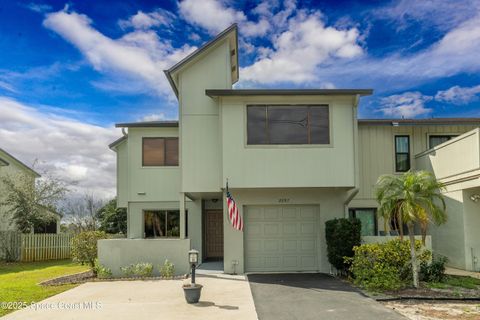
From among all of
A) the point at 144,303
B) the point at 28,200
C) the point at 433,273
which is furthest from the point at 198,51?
the point at 28,200

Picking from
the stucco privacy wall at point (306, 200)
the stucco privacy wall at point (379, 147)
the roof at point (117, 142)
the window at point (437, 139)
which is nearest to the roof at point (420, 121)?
the stucco privacy wall at point (379, 147)

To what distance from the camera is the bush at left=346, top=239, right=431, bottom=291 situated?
11617 millimetres

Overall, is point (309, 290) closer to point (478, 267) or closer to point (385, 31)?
point (478, 267)

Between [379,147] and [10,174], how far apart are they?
2037cm

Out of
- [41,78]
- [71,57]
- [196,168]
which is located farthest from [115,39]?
[196,168]

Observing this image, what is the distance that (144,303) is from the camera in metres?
10.1

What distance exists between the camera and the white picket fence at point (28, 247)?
22125 millimetres

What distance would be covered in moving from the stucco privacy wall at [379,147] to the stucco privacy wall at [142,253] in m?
7.83

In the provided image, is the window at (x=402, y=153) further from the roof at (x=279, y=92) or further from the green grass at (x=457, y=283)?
the green grass at (x=457, y=283)

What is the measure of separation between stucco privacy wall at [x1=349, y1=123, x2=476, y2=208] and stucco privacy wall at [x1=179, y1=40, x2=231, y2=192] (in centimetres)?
665

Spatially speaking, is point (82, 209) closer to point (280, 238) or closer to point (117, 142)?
point (117, 142)

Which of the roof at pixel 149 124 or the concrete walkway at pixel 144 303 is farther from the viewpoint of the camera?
the roof at pixel 149 124

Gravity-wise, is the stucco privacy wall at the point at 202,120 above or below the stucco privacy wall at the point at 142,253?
above

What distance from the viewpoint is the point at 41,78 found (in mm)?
16016
